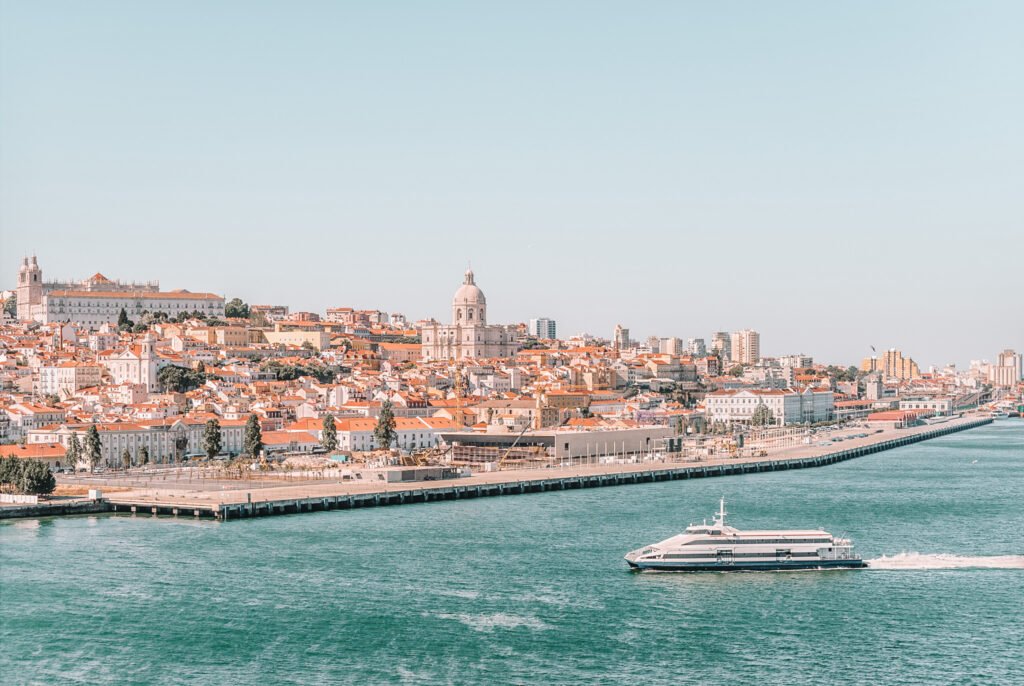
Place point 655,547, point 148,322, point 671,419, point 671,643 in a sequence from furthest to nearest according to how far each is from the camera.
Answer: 1. point 148,322
2. point 671,419
3. point 655,547
4. point 671,643

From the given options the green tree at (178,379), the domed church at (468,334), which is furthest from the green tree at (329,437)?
the domed church at (468,334)

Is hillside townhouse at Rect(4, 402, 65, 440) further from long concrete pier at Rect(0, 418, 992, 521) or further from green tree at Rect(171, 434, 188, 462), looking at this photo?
long concrete pier at Rect(0, 418, 992, 521)

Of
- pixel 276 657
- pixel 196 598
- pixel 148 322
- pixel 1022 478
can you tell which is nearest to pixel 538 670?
pixel 276 657

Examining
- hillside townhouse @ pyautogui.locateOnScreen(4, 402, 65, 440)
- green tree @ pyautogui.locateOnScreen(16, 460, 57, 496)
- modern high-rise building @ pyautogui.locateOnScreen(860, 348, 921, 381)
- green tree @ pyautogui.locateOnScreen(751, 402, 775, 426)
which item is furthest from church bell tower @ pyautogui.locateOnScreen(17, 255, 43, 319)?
modern high-rise building @ pyautogui.locateOnScreen(860, 348, 921, 381)

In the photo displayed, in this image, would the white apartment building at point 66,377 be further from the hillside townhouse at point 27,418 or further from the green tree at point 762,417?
the green tree at point 762,417

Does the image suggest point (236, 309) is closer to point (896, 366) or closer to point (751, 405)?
point (751, 405)

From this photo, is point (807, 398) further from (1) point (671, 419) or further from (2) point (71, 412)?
(2) point (71, 412)

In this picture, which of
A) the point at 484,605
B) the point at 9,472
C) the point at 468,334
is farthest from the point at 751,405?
the point at 484,605
